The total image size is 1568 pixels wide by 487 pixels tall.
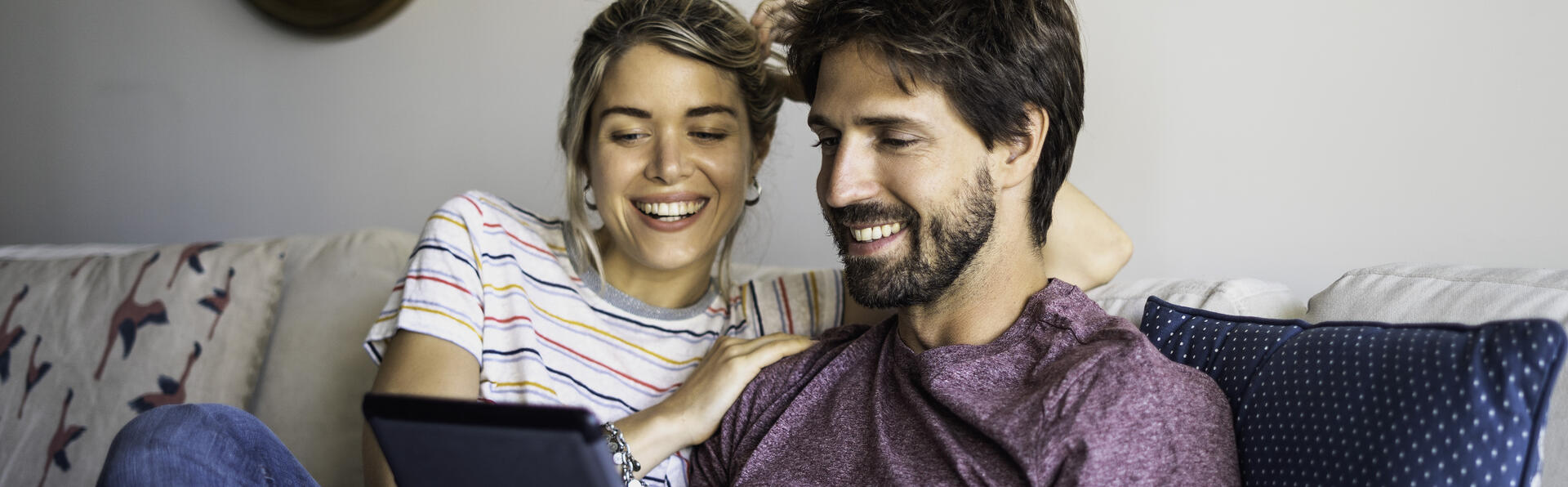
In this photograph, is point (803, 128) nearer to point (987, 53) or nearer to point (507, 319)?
point (507, 319)

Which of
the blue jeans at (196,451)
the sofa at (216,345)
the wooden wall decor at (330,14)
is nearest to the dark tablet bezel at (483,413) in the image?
the blue jeans at (196,451)

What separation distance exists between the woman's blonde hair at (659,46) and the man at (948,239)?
25 centimetres

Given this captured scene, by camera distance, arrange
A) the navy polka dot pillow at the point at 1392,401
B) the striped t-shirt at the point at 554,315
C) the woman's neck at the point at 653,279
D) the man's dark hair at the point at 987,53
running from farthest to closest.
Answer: the woman's neck at the point at 653,279 → the striped t-shirt at the point at 554,315 → the man's dark hair at the point at 987,53 → the navy polka dot pillow at the point at 1392,401

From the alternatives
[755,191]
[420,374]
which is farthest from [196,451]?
[755,191]

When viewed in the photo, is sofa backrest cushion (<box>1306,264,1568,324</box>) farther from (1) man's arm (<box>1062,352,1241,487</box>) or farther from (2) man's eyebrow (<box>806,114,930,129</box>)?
(2) man's eyebrow (<box>806,114,930,129</box>)

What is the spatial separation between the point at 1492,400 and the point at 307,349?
1770mm

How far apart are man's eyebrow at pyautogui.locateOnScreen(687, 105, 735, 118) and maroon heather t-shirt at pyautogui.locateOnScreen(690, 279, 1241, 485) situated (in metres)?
0.35

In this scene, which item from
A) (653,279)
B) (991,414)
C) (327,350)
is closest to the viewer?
(991,414)

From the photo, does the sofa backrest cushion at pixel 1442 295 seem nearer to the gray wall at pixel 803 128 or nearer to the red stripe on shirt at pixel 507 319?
the gray wall at pixel 803 128

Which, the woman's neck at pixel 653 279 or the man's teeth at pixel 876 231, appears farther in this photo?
the woman's neck at pixel 653 279

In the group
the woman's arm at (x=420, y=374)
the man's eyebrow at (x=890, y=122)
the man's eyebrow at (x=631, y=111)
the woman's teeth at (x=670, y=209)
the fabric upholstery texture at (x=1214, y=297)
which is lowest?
the woman's arm at (x=420, y=374)

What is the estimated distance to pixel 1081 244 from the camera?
1.39 metres

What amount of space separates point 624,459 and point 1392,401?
0.83 metres

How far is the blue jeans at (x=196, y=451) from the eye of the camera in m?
1.04
